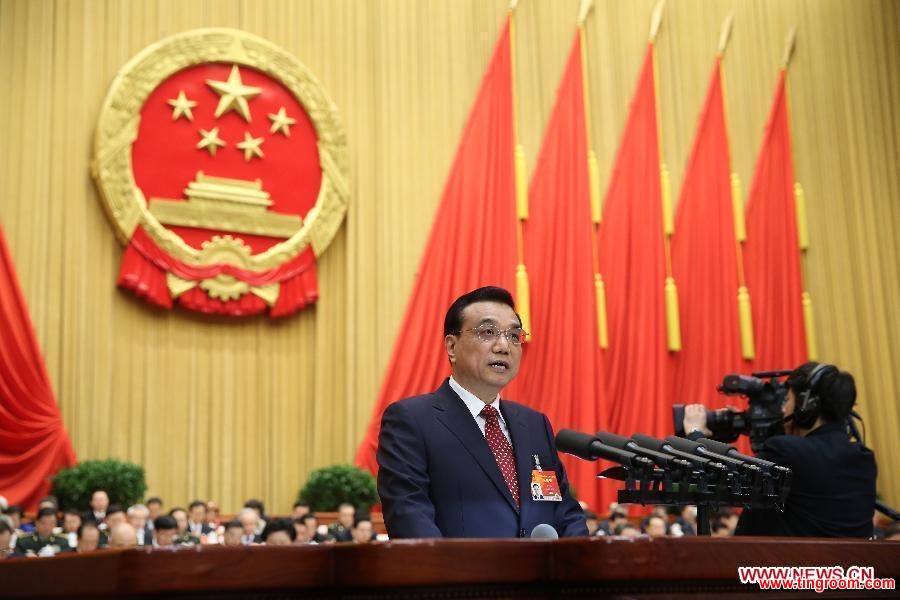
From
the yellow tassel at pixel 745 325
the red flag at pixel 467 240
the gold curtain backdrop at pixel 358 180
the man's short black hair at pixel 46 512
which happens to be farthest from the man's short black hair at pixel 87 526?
the yellow tassel at pixel 745 325

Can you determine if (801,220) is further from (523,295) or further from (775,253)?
(523,295)

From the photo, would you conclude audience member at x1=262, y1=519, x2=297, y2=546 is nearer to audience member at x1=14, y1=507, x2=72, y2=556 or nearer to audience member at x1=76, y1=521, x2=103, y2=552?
audience member at x1=76, y1=521, x2=103, y2=552

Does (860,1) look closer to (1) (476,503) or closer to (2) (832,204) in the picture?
(2) (832,204)

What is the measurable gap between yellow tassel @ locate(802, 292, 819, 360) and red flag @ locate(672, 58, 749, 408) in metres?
0.83

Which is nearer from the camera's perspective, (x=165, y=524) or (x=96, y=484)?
(x=165, y=524)

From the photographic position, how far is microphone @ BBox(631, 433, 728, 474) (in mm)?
2236

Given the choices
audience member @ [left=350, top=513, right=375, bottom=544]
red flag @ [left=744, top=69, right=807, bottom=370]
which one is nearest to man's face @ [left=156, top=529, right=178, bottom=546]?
audience member @ [left=350, top=513, right=375, bottom=544]

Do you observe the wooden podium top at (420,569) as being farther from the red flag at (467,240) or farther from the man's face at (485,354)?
the red flag at (467,240)

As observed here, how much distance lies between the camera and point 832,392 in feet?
10.7

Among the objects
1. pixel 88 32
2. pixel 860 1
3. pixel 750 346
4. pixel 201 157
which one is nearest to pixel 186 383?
pixel 201 157

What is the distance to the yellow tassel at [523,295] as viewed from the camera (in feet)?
33.0

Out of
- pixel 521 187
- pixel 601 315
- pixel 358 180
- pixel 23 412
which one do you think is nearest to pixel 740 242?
pixel 601 315

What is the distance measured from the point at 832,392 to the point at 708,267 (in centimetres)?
830

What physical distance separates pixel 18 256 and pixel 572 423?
5.21 metres
